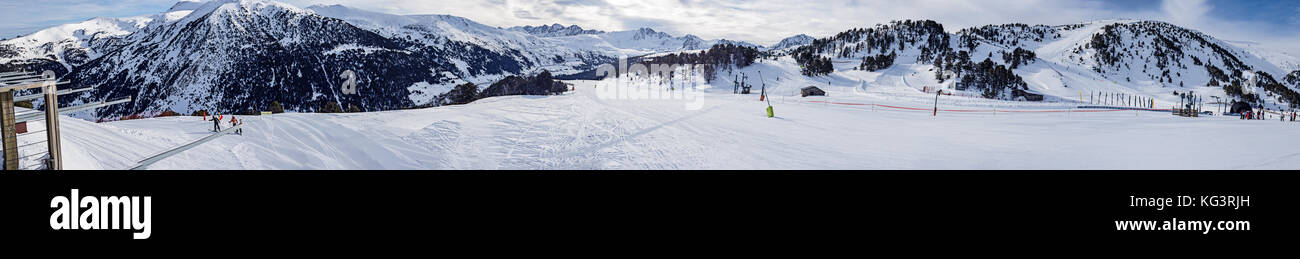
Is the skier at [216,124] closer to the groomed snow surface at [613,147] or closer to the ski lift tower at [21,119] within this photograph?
the groomed snow surface at [613,147]

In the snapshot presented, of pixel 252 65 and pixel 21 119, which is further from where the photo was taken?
pixel 252 65

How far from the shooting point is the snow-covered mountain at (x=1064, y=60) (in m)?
78.6

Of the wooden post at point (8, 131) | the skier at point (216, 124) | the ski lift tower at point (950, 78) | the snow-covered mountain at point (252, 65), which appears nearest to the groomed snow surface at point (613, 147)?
the skier at point (216, 124)

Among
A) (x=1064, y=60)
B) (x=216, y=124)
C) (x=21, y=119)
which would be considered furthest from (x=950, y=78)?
(x=21, y=119)

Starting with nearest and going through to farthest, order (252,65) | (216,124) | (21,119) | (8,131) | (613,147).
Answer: (8,131), (21,119), (216,124), (613,147), (252,65)

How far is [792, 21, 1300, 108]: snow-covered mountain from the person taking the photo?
258 feet

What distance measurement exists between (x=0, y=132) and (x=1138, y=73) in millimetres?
138390

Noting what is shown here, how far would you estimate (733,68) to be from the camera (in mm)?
76000

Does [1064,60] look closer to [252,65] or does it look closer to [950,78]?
[950,78]

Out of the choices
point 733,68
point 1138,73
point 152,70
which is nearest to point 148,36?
point 152,70

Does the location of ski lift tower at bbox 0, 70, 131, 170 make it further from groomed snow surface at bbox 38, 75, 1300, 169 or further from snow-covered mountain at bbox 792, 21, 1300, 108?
snow-covered mountain at bbox 792, 21, 1300, 108

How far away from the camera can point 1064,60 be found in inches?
4163

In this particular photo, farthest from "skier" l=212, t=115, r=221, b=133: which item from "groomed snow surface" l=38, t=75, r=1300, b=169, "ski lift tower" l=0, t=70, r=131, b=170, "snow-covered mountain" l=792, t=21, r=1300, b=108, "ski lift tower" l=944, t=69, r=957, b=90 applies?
"ski lift tower" l=944, t=69, r=957, b=90
